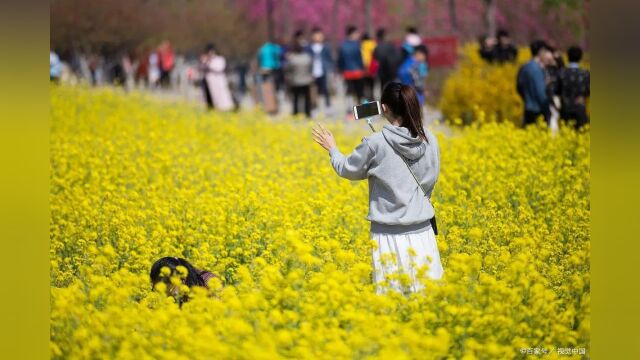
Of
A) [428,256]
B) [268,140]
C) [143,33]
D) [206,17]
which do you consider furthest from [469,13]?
[428,256]

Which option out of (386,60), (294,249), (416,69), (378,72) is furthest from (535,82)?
(294,249)

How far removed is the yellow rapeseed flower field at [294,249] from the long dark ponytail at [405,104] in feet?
2.24

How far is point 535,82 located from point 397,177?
24.5 ft

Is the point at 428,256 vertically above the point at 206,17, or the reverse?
the point at 206,17

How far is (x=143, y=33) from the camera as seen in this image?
37.5 m

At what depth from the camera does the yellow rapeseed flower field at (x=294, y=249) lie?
17.5 ft

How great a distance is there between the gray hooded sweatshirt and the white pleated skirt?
0.13 ft

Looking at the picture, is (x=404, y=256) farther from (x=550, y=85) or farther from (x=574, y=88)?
(x=550, y=85)

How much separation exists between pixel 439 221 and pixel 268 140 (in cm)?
678

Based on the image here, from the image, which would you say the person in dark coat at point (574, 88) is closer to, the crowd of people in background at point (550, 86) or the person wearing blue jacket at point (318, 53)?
the crowd of people in background at point (550, 86)

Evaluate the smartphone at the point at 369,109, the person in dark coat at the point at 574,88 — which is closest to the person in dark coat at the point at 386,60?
the person in dark coat at the point at 574,88

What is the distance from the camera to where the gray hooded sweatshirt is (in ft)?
20.1

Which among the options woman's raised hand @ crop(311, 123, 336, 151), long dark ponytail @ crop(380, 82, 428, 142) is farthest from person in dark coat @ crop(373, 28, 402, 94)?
long dark ponytail @ crop(380, 82, 428, 142)
